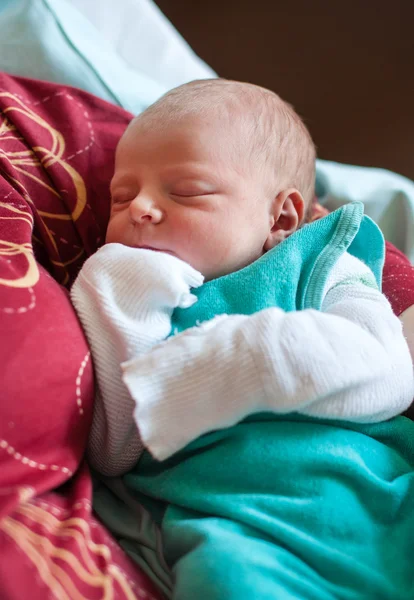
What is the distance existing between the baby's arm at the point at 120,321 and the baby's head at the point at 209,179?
2.9 inches

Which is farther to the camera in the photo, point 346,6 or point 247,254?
point 346,6

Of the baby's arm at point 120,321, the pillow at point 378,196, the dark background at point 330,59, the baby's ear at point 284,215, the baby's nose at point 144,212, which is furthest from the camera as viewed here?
the dark background at point 330,59

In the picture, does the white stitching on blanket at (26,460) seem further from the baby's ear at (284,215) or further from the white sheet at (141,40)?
the white sheet at (141,40)

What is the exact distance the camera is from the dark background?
1.74 m

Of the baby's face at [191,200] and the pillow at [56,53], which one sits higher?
the pillow at [56,53]

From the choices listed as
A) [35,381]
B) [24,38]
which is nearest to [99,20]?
[24,38]

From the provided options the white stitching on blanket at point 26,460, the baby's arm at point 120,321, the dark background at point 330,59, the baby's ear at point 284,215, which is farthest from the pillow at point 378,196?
the white stitching on blanket at point 26,460

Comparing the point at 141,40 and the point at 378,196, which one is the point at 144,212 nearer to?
the point at 378,196

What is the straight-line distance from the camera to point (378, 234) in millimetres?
876

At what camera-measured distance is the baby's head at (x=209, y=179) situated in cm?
76

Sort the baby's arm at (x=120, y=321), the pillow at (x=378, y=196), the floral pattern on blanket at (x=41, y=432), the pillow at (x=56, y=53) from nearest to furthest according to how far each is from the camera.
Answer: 1. the floral pattern on blanket at (x=41, y=432)
2. the baby's arm at (x=120, y=321)
3. the pillow at (x=56, y=53)
4. the pillow at (x=378, y=196)

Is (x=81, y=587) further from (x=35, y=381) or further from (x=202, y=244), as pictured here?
(x=202, y=244)

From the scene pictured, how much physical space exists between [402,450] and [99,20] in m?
1.17

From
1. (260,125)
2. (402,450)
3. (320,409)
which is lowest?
(402,450)
